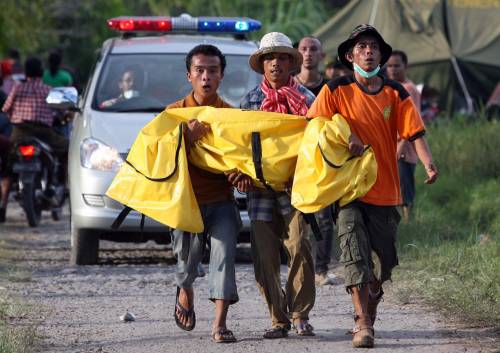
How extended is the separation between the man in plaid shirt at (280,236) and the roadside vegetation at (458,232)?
107 centimetres

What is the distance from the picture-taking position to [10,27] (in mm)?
26172

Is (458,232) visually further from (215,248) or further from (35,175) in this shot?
(215,248)

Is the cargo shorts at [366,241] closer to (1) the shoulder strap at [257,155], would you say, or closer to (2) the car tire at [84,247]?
(1) the shoulder strap at [257,155]

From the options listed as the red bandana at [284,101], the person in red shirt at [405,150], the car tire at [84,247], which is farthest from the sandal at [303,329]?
the person in red shirt at [405,150]

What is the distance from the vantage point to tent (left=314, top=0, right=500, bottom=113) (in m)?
21.4

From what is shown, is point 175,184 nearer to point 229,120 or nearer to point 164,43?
point 229,120

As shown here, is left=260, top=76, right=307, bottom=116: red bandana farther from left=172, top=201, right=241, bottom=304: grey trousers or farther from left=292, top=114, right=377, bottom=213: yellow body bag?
left=172, top=201, right=241, bottom=304: grey trousers

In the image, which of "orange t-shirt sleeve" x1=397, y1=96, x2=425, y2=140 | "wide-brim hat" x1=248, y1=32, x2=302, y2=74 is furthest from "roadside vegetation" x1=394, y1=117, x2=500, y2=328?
"wide-brim hat" x1=248, y1=32, x2=302, y2=74

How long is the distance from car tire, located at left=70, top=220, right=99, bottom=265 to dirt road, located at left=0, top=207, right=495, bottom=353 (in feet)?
0.41

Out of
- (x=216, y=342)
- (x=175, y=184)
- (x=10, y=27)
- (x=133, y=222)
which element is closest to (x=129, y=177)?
(x=175, y=184)

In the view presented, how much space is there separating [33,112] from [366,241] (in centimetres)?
752

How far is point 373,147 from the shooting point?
730 centimetres

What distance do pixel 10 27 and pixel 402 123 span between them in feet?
64.7

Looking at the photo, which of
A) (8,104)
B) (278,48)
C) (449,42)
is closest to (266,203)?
(278,48)
